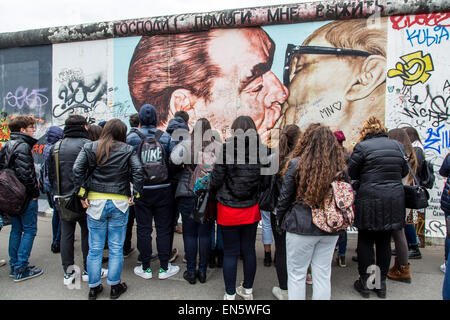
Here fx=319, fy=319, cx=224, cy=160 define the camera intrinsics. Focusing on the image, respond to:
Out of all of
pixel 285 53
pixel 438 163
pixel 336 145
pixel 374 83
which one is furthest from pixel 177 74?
pixel 438 163

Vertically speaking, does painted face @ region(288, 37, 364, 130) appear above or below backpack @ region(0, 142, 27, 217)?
above

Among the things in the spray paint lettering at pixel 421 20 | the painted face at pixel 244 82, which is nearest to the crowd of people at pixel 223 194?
the painted face at pixel 244 82

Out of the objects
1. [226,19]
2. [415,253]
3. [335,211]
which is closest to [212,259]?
[335,211]

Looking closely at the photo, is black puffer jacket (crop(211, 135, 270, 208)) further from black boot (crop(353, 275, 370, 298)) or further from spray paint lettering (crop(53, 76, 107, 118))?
spray paint lettering (crop(53, 76, 107, 118))

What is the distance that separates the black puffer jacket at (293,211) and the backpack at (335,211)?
0.06 meters

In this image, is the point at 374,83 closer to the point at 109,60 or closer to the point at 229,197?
the point at 229,197

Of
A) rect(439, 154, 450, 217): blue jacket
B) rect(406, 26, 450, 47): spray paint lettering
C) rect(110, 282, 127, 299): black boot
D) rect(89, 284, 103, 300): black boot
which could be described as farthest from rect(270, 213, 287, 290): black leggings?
rect(406, 26, 450, 47): spray paint lettering

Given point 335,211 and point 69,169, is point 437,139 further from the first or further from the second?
point 69,169

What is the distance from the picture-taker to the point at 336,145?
2721 millimetres

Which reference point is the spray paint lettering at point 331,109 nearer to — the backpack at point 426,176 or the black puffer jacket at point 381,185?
the backpack at point 426,176

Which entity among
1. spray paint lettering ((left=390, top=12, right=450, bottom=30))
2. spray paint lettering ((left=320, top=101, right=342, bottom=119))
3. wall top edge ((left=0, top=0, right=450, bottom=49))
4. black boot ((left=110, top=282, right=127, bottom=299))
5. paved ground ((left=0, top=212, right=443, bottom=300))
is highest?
wall top edge ((left=0, top=0, right=450, bottom=49))

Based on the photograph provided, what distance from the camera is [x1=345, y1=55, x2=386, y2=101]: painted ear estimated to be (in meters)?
5.41

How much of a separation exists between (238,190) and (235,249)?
0.61 m

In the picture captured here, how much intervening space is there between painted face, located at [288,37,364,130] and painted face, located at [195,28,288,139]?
31 cm
